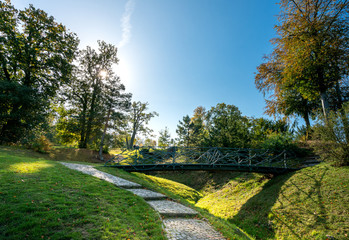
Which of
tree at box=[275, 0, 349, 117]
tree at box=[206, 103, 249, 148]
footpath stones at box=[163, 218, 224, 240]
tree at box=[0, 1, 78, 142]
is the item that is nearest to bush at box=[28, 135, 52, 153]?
tree at box=[0, 1, 78, 142]

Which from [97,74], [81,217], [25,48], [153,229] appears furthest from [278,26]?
[25,48]

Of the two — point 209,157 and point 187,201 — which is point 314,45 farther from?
point 187,201

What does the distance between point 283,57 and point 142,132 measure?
93.6ft

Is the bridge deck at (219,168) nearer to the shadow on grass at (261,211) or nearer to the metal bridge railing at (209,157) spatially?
the metal bridge railing at (209,157)

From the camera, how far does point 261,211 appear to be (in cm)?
804

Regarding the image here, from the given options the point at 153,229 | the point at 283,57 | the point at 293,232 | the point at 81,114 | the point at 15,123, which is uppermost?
the point at 283,57

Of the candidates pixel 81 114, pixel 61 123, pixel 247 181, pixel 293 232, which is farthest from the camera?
pixel 61 123

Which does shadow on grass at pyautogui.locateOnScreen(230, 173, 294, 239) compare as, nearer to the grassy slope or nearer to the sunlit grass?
the grassy slope

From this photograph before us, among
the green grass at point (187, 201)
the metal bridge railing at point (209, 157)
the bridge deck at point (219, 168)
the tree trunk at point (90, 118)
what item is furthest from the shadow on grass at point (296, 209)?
the tree trunk at point (90, 118)

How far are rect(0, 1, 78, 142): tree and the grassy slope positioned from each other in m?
18.1

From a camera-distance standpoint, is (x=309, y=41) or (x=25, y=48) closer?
(x=309, y=41)

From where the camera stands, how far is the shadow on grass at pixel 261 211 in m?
6.98

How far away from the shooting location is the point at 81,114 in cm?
1858

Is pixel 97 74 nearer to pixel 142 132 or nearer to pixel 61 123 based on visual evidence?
pixel 61 123
